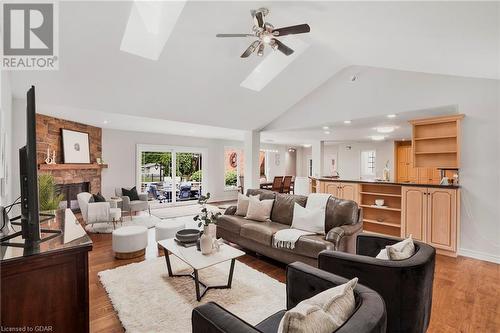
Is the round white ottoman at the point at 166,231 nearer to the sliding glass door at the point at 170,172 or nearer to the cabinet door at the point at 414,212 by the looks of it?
the sliding glass door at the point at 170,172

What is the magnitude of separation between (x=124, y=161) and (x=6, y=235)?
5.77 m

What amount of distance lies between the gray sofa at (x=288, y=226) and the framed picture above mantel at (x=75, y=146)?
4226 mm

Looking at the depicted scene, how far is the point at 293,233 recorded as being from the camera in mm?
3102

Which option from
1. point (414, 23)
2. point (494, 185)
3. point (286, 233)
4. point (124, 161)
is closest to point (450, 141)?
point (494, 185)

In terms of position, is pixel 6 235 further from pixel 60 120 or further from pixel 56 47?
pixel 60 120

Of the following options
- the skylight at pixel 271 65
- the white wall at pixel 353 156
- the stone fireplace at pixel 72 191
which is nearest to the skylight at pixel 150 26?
the skylight at pixel 271 65

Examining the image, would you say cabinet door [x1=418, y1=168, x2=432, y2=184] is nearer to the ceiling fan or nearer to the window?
the window

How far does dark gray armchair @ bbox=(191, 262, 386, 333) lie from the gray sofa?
1.23 m

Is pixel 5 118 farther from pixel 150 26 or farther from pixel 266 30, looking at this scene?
pixel 266 30

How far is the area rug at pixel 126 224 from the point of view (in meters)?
4.82

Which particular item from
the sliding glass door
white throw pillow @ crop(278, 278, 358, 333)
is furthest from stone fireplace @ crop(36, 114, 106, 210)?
white throw pillow @ crop(278, 278, 358, 333)

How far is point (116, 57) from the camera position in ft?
10.4

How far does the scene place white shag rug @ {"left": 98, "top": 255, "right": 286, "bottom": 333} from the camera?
2.09m

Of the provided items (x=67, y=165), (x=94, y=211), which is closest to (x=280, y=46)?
(x=94, y=211)
